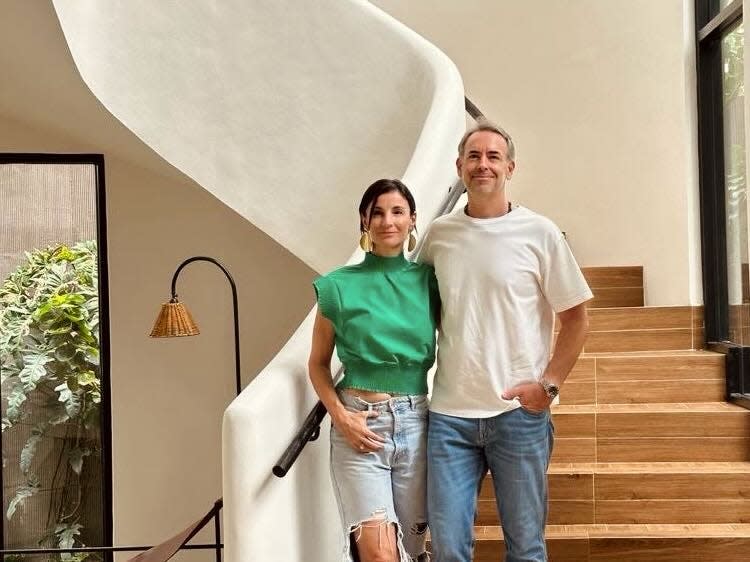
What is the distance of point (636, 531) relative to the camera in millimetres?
3064

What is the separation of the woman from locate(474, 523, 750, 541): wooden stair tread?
97 cm

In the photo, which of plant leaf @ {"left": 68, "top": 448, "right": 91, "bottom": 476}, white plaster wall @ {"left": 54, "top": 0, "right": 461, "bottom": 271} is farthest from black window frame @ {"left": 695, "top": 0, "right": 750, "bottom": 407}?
plant leaf @ {"left": 68, "top": 448, "right": 91, "bottom": 476}

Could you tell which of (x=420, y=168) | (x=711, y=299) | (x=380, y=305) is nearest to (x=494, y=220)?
(x=380, y=305)

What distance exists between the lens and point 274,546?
7.50 ft

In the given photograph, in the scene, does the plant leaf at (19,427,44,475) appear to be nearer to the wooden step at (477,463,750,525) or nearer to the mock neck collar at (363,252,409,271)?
the wooden step at (477,463,750,525)

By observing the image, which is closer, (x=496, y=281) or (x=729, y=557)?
(x=496, y=281)

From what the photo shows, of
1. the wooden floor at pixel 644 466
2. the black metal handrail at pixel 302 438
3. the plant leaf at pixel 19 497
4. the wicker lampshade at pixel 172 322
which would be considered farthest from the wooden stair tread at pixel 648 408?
the plant leaf at pixel 19 497

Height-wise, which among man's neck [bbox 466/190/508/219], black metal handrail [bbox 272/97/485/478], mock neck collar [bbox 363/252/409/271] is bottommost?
black metal handrail [bbox 272/97/485/478]

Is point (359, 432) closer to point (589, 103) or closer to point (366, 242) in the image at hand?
point (366, 242)

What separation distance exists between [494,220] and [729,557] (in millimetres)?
1595

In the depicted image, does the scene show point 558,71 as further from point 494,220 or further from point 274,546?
point 274,546

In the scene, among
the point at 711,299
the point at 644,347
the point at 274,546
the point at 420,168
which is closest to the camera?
the point at 274,546

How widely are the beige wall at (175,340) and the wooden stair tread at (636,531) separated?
3156 mm

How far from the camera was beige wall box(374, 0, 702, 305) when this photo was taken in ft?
18.8
